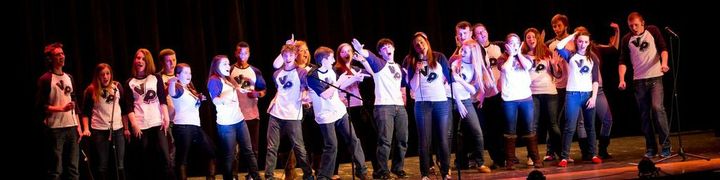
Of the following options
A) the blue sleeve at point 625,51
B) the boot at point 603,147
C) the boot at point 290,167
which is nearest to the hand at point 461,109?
the boot at point 290,167

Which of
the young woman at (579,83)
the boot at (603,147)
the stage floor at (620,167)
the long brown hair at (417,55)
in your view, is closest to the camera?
the stage floor at (620,167)

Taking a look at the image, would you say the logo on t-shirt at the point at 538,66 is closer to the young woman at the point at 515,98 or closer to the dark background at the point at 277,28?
the young woman at the point at 515,98

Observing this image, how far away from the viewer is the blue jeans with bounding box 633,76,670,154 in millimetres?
9578

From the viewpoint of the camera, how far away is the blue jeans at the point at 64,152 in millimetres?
8453

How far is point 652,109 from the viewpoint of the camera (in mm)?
9625

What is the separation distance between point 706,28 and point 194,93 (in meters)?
6.91

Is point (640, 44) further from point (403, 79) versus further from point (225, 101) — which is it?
point (225, 101)

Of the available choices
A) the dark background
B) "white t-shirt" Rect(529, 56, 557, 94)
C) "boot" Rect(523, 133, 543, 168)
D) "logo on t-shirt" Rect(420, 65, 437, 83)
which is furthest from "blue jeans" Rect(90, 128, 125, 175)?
"white t-shirt" Rect(529, 56, 557, 94)

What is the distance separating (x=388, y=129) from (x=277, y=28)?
247 centimetres

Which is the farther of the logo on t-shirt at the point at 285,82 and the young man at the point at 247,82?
the young man at the point at 247,82

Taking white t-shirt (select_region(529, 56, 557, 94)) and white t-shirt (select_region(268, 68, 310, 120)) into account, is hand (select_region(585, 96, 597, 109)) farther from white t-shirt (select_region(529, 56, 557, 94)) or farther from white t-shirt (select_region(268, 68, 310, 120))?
white t-shirt (select_region(268, 68, 310, 120))

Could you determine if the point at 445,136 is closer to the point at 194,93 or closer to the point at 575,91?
the point at 575,91

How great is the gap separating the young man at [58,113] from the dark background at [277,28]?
3.39ft

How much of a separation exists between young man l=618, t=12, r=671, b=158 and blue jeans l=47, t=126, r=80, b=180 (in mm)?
5190
